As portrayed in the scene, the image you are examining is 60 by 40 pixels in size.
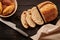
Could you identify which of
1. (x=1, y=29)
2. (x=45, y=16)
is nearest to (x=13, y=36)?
(x=1, y=29)

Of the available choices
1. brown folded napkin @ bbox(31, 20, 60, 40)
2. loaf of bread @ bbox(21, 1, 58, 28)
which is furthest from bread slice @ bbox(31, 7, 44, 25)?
brown folded napkin @ bbox(31, 20, 60, 40)

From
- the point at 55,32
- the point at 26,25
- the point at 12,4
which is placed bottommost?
the point at 55,32

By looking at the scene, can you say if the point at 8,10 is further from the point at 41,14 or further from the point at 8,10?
the point at 41,14

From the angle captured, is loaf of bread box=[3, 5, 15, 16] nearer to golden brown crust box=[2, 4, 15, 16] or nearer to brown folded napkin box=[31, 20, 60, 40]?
golden brown crust box=[2, 4, 15, 16]

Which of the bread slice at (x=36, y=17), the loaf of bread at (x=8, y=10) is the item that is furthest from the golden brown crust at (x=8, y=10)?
the bread slice at (x=36, y=17)

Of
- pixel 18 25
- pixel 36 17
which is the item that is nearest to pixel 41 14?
pixel 36 17

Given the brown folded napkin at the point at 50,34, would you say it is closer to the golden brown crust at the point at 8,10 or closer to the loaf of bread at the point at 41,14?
the loaf of bread at the point at 41,14

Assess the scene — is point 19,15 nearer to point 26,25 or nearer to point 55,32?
point 26,25
